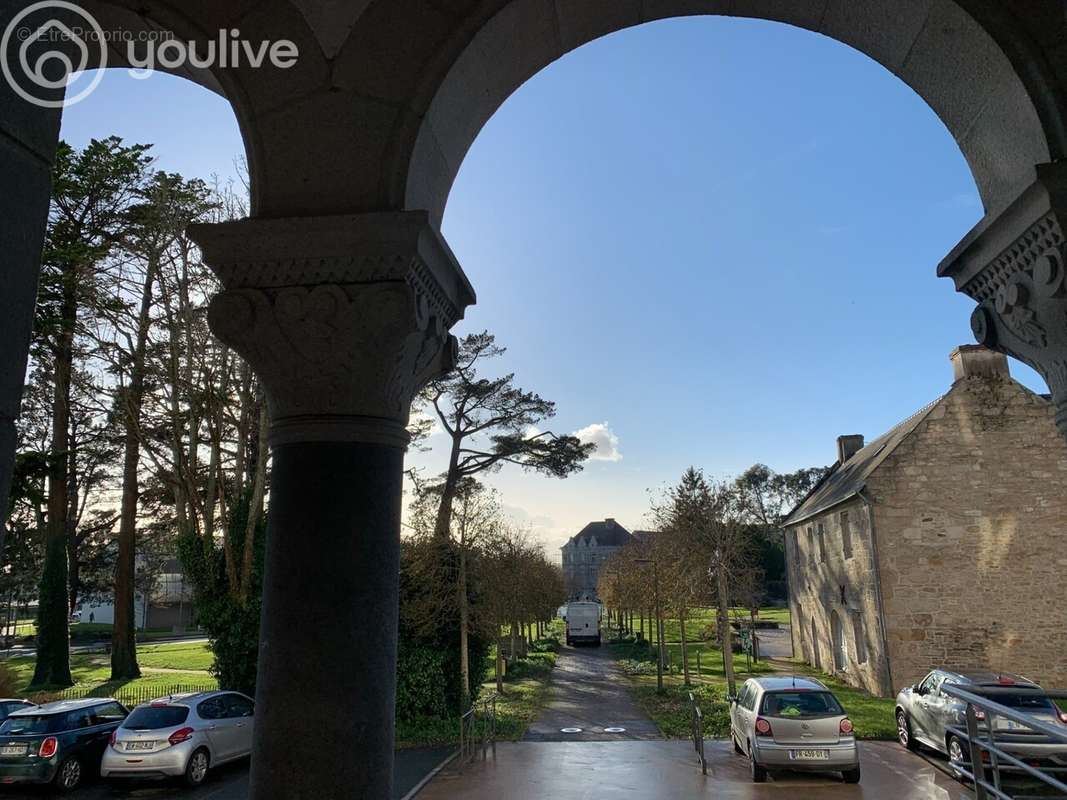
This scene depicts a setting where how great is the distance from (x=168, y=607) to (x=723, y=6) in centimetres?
6393

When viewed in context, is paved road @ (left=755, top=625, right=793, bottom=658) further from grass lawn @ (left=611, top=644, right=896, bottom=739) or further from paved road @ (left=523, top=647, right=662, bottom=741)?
paved road @ (left=523, top=647, right=662, bottom=741)

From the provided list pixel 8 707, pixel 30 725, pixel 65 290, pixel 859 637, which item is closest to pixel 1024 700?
pixel 859 637

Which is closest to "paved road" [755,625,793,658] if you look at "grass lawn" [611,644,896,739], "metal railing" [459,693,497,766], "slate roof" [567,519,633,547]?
"grass lawn" [611,644,896,739]

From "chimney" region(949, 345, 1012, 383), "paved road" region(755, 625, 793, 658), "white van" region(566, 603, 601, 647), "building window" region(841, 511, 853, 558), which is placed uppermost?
"chimney" region(949, 345, 1012, 383)

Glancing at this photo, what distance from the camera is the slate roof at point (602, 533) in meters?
104

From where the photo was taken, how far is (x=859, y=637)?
19422 mm

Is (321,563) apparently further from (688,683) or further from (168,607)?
(168,607)

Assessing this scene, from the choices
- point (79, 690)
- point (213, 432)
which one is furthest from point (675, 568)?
point (79, 690)

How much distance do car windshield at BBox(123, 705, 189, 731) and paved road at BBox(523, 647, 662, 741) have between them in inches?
245

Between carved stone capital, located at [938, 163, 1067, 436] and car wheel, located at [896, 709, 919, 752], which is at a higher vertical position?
carved stone capital, located at [938, 163, 1067, 436]

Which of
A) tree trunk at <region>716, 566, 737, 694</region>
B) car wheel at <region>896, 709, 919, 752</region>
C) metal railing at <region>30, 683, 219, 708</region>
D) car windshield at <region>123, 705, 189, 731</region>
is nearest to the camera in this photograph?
car windshield at <region>123, 705, 189, 731</region>

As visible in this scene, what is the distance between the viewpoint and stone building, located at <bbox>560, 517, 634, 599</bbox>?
10462 centimetres

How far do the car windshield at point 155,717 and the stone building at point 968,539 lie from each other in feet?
51.7

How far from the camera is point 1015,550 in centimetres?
1736
